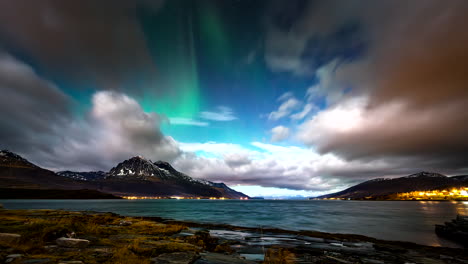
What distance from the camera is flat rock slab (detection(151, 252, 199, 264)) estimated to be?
529 inches

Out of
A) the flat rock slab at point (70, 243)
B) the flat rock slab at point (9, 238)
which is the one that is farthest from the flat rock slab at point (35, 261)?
the flat rock slab at point (9, 238)

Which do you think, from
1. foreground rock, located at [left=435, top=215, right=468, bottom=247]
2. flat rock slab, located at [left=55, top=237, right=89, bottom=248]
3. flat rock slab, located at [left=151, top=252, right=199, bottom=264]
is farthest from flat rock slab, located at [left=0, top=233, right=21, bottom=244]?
foreground rock, located at [left=435, top=215, right=468, bottom=247]

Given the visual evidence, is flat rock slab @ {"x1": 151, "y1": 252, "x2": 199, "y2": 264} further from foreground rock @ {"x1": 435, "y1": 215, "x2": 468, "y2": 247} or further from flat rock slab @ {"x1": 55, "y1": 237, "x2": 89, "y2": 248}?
foreground rock @ {"x1": 435, "y1": 215, "x2": 468, "y2": 247}

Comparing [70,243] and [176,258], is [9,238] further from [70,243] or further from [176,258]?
[176,258]

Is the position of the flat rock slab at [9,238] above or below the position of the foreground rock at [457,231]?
above

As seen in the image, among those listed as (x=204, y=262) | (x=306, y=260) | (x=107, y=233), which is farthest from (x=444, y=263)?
(x=107, y=233)

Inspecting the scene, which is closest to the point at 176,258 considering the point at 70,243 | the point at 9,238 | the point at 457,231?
the point at 70,243

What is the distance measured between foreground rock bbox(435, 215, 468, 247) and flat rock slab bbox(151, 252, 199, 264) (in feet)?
155

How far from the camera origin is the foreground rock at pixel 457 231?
38969 millimetres

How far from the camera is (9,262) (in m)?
10.2

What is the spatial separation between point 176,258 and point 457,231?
53.0 meters

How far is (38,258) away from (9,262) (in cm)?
119

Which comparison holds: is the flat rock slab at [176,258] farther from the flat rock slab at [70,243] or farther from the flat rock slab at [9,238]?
the flat rock slab at [9,238]

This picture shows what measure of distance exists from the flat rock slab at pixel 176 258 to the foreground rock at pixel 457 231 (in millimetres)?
47245
